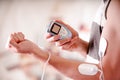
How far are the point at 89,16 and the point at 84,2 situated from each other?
0.28 feet

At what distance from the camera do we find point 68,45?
972mm

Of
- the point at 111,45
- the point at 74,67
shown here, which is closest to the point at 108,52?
the point at 111,45

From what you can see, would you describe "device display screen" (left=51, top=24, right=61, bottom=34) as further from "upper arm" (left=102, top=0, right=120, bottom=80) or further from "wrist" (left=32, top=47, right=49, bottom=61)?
"upper arm" (left=102, top=0, right=120, bottom=80)

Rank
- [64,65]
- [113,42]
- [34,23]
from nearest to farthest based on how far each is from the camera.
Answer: [113,42]
[64,65]
[34,23]

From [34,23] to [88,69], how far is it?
674 mm

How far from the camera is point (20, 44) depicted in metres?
0.72

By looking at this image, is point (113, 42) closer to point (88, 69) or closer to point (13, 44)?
point (88, 69)

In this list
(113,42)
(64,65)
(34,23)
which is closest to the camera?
(113,42)

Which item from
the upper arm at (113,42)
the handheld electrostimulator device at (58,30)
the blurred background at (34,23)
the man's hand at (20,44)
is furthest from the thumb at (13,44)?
the blurred background at (34,23)

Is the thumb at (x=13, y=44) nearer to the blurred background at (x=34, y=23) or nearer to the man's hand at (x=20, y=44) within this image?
the man's hand at (x=20, y=44)

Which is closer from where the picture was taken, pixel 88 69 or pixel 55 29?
pixel 88 69

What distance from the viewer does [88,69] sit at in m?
0.70

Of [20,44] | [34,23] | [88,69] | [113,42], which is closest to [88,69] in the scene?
[88,69]

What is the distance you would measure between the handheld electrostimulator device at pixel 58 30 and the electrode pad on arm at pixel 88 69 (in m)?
0.18
